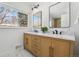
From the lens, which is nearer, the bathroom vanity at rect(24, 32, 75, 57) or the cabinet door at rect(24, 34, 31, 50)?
the bathroom vanity at rect(24, 32, 75, 57)

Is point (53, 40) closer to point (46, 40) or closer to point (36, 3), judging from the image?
point (46, 40)

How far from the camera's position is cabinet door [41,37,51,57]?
2115 mm

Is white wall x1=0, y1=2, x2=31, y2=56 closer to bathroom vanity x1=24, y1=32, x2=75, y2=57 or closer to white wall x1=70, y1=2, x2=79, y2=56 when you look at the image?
bathroom vanity x1=24, y1=32, x2=75, y2=57

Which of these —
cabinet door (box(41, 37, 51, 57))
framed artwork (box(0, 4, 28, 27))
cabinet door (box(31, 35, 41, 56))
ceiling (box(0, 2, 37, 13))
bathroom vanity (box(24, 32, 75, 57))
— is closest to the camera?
bathroom vanity (box(24, 32, 75, 57))

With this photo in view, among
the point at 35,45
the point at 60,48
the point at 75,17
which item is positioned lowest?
the point at 35,45

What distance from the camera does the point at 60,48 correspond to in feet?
5.79

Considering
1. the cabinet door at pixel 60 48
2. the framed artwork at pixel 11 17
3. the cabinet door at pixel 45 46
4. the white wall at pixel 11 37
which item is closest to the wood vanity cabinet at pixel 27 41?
the white wall at pixel 11 37

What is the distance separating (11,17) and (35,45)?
1.04 meters

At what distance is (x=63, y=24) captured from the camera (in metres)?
2.54

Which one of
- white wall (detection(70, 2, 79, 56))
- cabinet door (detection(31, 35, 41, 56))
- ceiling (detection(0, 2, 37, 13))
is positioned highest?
ceiling (detection(0, 2, 37, 13))

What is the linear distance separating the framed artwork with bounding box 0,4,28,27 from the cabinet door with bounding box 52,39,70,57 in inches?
58.4

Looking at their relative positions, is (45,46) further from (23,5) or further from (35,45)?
(23,5)

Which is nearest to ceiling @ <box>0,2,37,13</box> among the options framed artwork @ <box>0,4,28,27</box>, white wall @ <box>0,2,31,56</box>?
white wall @ <box>0,2,31,56</box>

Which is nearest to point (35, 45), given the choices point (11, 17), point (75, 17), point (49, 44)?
point (49, 44)
